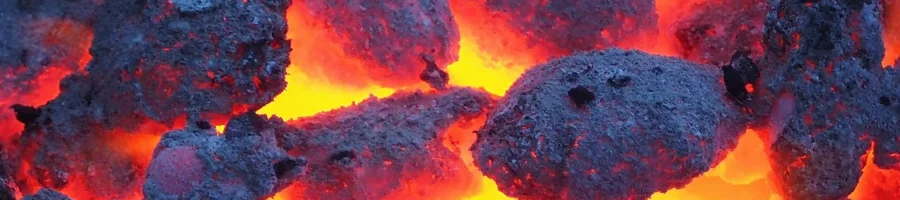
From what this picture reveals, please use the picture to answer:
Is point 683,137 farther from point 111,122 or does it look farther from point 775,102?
point 111,122

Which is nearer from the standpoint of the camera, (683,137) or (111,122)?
(683,137)

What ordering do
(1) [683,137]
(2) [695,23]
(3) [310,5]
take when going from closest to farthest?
(1) [683,137]
(3) [310,5]
(2) [695,23]

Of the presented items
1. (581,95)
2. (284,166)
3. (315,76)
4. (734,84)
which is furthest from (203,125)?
(734,84)

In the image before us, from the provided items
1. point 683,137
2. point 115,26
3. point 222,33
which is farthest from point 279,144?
point 683,137

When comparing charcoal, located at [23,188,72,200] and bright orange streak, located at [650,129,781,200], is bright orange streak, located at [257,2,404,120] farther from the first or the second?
bright orange streak, located at [650,129,781,200]

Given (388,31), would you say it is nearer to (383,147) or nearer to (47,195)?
(383,147)

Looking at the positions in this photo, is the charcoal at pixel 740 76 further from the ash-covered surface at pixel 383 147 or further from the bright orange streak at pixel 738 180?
the ash-covered surface at pixel 383 147

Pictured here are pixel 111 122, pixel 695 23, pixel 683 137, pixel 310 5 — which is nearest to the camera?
pixel 683 137
